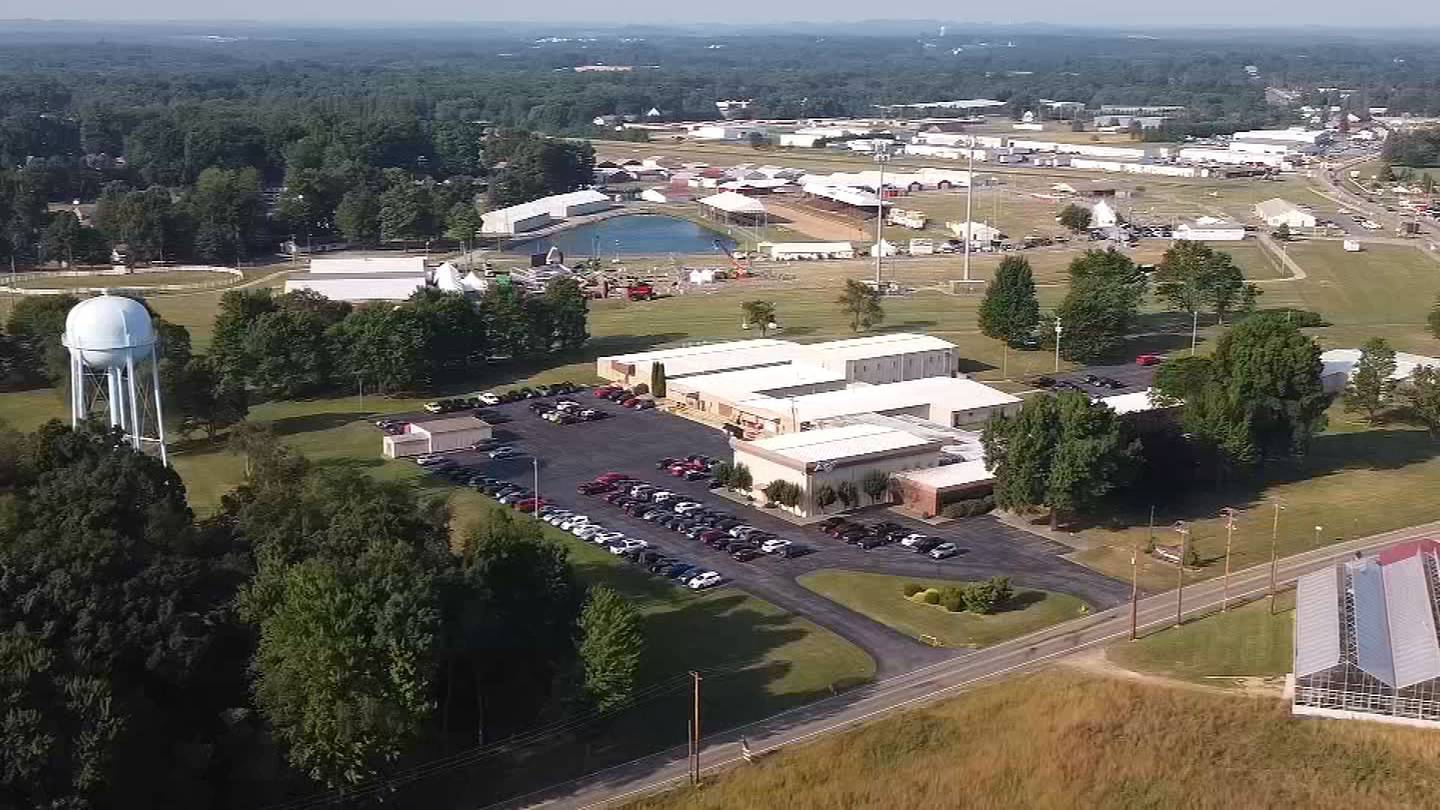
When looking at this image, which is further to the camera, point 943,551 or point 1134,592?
point 943,551

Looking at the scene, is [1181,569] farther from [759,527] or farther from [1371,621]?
[759,527]

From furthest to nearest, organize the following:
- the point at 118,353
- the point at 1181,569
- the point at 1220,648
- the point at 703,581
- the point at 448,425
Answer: the point at 448,425 < the point at 118,353 < the point at 703,581 < the point at 1181,569 < the point at 1220,648

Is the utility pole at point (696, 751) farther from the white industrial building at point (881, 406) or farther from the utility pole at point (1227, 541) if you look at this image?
the white industrial building at point (881, 406)

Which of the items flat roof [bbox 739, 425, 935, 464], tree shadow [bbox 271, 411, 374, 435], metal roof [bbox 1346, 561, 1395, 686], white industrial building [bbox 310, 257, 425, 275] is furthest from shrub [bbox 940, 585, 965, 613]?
white industrial building [bbox 310, 257, 425, 275]

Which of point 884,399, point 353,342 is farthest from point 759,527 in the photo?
point 353,342

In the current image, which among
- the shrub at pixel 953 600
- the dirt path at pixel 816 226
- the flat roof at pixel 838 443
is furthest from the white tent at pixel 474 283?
the shrub at pixel 953 600
